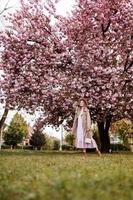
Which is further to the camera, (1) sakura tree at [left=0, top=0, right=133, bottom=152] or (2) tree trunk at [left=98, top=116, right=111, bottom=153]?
(2) tree trunk at [left=98, top=116, right=111, bottom=153]

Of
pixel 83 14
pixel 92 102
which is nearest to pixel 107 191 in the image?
pixel 92 102

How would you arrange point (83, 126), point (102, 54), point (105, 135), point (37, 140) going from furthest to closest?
point (37, 140), point (105, 135), point (102, 54), point (83, 126)

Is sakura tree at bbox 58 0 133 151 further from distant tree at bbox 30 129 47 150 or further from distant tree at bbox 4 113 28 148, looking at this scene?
distant tree at bbox 4 113 28 148

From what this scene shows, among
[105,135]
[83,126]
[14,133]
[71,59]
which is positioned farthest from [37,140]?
[83,126]

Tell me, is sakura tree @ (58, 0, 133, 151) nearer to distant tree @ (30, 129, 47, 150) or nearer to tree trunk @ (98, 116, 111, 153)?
tree trunk @ (98, 116, 111, 153)

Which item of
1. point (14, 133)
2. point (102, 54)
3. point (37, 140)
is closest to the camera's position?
point (102, 54)

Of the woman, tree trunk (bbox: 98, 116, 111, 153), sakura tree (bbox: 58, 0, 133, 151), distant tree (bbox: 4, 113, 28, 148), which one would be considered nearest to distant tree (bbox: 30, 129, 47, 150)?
distant tree (bbox: 4, 113, 28, 148)

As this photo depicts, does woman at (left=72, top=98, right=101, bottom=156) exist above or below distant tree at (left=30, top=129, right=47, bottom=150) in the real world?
below

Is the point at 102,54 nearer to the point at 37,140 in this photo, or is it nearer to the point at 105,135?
the point at 105,135

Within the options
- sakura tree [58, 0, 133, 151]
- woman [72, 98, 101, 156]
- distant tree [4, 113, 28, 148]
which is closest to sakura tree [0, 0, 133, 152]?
sakura tree [58, 0, 133, 151]

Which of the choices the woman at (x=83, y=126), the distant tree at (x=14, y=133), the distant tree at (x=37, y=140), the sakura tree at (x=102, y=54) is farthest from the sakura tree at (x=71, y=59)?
the distant tree at (x=14, y=133)

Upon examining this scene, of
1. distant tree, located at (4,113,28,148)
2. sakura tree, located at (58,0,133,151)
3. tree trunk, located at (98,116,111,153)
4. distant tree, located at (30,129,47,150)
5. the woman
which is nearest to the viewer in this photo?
the woman

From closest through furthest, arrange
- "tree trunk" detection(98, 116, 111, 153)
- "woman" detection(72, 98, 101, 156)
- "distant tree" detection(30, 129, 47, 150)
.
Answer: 1. "woman" detection(72, 98, 101, 156)
2. "tree trunk" detection(98, 116, 111, 153)
3. "distant tree" detection(30, 129, 47, 150)

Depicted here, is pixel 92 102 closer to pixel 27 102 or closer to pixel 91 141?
pixel 27 102
